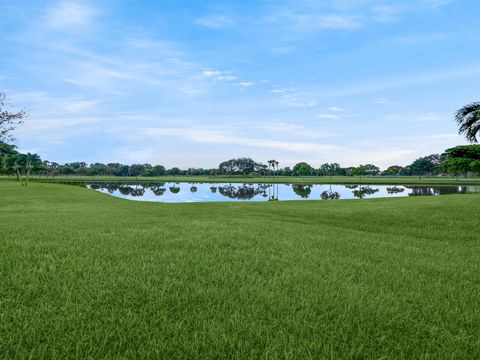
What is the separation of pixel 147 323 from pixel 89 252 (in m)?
3.08

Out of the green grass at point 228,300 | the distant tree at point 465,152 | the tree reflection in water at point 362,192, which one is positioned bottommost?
the tree reflection in water at point 362,192

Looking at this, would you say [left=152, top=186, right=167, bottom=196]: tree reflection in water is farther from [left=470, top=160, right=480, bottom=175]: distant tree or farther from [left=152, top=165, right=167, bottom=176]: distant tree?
[left=152, top=165, right=167, bottom=176]: distant tree

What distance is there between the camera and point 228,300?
370 cm

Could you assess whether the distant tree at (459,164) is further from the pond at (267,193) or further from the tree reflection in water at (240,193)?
the tree reflection in water at (240,193)

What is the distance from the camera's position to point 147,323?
315 centimetres

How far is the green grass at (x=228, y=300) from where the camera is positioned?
282 centimetres

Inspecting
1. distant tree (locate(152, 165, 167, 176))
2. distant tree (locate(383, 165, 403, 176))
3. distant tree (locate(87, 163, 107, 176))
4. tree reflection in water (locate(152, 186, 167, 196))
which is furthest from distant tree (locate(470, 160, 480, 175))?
distant tree (locate(383, 165, 403, 176))

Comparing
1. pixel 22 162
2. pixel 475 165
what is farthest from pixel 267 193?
pixel 22 162

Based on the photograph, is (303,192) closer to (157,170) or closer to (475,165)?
(475,165)

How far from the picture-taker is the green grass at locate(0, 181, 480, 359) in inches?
111

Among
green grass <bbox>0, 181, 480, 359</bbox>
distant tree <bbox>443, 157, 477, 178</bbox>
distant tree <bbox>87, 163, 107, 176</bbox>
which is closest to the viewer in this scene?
green grass <bbox>0, 181, 480, 359</bbox>

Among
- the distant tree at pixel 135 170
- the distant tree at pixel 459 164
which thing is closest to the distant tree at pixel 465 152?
the distant tree at pixel 459 164

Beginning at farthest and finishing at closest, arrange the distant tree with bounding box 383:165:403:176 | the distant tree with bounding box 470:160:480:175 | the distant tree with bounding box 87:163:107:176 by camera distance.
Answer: the distant tree with bounding box 383:165:403:176
the distant tree with bounding box 87:163:107:176
the distant tree with bounding box 470:160:480:175

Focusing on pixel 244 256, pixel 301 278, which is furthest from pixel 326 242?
pixel 301 278
